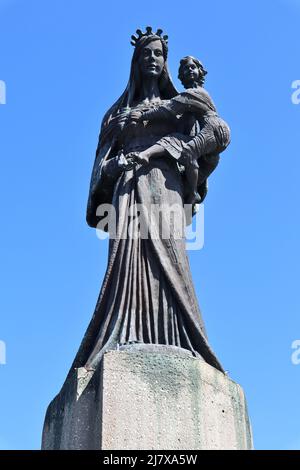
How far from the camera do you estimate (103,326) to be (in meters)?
10.1

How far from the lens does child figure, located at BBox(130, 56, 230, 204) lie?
11.1m

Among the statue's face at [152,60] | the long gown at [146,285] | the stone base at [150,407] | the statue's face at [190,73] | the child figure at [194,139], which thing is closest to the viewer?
the stone base at [150,407]

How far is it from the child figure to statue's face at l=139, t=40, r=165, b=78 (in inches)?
16.9

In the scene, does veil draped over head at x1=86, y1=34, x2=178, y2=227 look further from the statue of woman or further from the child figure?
the child figure

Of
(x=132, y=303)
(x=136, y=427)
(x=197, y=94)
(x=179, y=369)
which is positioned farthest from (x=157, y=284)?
(x=197, y=94)

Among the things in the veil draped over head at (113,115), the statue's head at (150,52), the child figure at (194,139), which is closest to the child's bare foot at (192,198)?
the child figure at (194,139)

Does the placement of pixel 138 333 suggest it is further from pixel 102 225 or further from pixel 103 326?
pixel 102 225

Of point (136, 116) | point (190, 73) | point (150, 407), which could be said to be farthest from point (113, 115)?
point (150, 407)

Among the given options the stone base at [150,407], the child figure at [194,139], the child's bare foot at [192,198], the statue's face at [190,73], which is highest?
the statue's face at [190,73]

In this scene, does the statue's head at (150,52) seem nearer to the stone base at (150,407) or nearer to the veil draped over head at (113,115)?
the veil draped over head at (113,115)

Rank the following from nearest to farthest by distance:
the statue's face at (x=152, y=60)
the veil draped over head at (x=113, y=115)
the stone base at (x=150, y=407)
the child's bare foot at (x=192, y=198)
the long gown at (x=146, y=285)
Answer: the stone base at (x=150, y=407), the long gown at (x=146, y=285), the child's bare foot at (x=192, y=198), the veil draped over head at (x=113, y=115), the statue's face at (x=152, y=60)

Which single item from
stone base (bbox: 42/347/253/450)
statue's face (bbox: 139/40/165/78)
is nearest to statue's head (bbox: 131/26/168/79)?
statue's face (bbox: 139/40/165/78)

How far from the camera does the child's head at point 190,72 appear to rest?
38.9 feet
